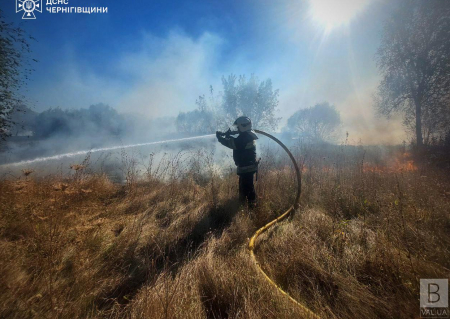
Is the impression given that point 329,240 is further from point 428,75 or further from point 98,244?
point 428,75

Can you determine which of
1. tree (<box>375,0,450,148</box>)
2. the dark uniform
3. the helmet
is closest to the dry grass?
the dark uniform

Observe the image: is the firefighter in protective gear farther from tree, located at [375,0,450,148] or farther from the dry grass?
tree, located at [375,0,450,148]

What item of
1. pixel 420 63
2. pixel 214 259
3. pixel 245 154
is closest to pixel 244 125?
pixel 245 154

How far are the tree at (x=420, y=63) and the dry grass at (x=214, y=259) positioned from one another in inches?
419

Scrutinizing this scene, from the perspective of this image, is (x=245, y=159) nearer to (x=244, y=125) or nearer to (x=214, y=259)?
(x=244, y=125)

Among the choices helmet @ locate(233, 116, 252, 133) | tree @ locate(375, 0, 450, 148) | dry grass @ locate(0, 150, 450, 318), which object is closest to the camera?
dry grass @ locate(0, 150, 450, 318)

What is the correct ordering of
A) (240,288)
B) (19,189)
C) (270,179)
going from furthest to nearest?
1. (270,179)
2. (19,189)
3. (240,288)

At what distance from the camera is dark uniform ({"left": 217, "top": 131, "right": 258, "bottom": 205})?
3.80 metres

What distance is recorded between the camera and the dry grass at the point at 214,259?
4.96 feet

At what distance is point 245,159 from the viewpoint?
3.82 meters

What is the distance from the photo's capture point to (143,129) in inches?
925

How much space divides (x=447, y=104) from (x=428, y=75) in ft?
6.59

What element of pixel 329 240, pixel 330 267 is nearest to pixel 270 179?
pixel 329 240

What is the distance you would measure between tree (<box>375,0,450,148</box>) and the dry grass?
419 inches
